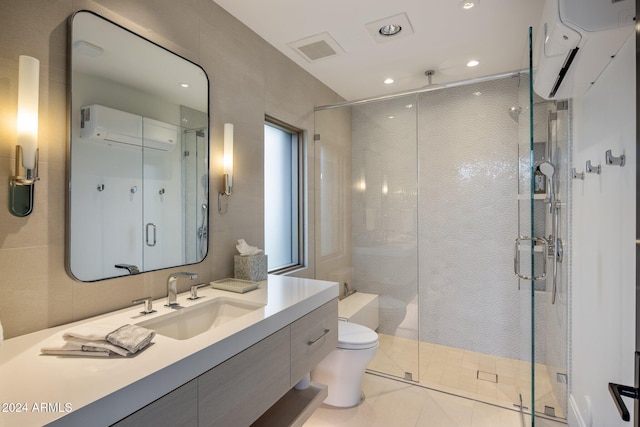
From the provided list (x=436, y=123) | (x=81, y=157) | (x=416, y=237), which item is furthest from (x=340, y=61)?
(x=81, y=157)

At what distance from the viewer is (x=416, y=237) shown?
277 cm

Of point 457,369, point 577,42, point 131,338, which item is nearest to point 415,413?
point 457,369

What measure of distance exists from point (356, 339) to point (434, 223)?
138cm

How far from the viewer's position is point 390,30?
2131mm

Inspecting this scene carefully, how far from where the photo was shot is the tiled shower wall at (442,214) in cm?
274

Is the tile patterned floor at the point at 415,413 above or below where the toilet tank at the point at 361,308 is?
below

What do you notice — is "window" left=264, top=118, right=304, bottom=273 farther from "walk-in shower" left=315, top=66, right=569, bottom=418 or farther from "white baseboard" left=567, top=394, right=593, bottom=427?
"white baseboard" left=567, top=394, right=593, bottom=427

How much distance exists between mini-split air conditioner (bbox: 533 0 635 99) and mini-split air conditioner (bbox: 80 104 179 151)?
1701 millimetres

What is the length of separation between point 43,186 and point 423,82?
9.23 ft

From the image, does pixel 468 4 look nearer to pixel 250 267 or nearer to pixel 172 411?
pixel 250 267

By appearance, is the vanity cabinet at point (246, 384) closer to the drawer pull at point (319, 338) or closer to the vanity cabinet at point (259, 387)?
the vanity cabinet at point (259, 387)

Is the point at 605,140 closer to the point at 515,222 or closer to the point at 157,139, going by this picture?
the point at 515,222

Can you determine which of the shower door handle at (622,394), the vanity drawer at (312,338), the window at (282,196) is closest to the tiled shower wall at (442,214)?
the window at (282,196)

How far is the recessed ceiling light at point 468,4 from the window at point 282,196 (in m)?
1.37
